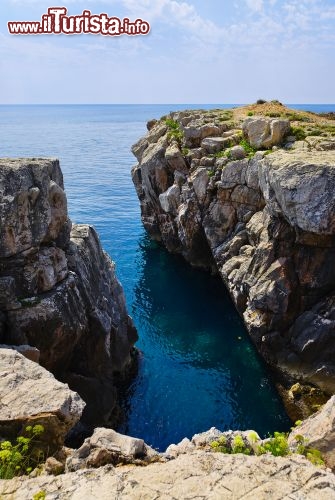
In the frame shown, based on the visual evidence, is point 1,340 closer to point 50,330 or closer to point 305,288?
point 50,330

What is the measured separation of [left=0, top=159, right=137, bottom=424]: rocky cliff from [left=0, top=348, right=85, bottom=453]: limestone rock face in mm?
5088

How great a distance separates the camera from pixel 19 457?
12.2m

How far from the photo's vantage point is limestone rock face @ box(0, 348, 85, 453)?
15273 mm

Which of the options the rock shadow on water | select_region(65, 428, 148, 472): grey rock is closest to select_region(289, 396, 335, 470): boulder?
select_region(65, 428, 148, 472): grey rock

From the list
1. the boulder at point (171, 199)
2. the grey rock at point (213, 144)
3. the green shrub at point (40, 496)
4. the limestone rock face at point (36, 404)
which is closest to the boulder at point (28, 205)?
the limestone rock face at point (36, 404)

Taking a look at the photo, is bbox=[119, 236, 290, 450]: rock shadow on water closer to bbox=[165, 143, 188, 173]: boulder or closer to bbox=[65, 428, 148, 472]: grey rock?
bbox=[65, 428, 148, 472]: grey rock

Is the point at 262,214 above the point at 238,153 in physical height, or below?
below

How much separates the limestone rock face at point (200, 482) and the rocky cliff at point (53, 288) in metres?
12.2

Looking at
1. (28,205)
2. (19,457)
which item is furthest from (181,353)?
(19,457)

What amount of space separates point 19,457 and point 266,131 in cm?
3594

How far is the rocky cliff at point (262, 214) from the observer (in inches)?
1140

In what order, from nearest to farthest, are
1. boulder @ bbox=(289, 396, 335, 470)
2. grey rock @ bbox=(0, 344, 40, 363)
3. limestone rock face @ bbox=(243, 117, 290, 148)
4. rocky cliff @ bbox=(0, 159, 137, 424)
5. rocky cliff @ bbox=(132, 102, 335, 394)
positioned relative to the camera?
boulder @ bbox=(289, 396, 335, 470)
grey rock @ bbox=(0, 344, 40, 363)
rocky cliff @ bbox=(0, 159, 137, 424)
rocky cliff @ bbox=(132, 102, 335, 394)
limestone rock face @ bbox=(243, 117, 290, 148)

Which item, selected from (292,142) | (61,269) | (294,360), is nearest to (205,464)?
(61,269)

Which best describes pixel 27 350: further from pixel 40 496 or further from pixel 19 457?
pixel 40 496
